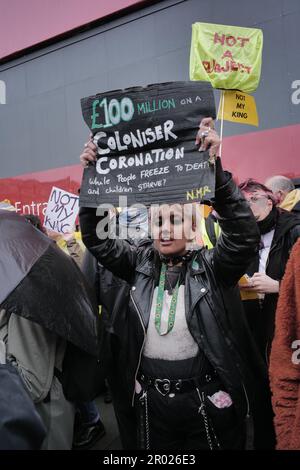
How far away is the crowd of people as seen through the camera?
1.54m

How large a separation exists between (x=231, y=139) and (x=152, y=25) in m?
2.82

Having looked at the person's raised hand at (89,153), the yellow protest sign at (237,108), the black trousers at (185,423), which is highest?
the yellow protest sign at (237,108)

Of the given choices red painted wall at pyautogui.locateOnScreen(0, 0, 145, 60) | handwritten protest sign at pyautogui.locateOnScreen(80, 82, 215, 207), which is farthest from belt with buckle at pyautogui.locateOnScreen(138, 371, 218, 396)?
red painted wall at pyautogui.locateOnScreen(0, 0, 145, 60)

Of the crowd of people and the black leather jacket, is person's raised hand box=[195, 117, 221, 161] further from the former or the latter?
the black leather jacket

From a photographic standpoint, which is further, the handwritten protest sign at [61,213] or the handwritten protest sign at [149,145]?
the handwritten protest sign at [61,213]

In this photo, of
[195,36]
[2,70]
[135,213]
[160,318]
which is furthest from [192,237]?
[2,70]

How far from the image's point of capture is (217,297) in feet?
6.16

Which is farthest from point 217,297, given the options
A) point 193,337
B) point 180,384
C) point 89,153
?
point 89,153

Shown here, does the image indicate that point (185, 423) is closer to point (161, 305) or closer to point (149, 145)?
point (161, 305)

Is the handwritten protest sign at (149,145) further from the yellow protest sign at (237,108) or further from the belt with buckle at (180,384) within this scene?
the yellow protest sign at (237,108)

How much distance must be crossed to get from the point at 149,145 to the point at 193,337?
96 centimetres

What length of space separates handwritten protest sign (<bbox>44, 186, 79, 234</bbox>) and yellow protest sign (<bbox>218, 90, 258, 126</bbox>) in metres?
1.68

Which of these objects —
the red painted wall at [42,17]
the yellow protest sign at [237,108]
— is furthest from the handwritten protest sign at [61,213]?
the red painted wall at [42,17]

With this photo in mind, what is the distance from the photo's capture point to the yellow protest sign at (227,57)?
334cm
